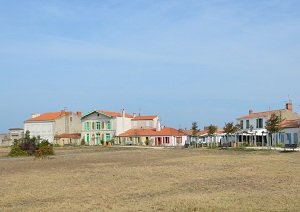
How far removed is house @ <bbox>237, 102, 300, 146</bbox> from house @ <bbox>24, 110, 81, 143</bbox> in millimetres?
38423

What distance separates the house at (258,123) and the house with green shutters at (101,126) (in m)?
25.4

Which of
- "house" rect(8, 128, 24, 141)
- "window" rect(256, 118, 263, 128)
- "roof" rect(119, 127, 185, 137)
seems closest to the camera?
"window" rect(256, 118, 263, 128)

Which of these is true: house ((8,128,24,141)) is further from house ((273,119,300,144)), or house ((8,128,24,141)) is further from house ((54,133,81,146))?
house ((273,119,300,144))

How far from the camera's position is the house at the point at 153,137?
91938 mm

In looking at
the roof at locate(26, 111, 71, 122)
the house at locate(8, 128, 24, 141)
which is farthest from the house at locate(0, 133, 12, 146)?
the roof at locate(26, 111, 71, 122)

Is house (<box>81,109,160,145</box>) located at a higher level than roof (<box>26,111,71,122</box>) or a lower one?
lower

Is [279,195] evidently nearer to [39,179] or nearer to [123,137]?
[39,179]

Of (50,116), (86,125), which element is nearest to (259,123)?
(86,125)

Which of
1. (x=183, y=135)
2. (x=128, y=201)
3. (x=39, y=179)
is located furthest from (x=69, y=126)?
(x=128, y=201)

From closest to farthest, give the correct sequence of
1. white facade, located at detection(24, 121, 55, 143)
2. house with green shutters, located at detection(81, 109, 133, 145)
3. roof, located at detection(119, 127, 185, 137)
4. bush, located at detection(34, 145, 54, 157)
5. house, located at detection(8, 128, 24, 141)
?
bush, located at detection(34, 145, 54, 157), roof, located at detection(119, 127, 185, 137), house with green shutters, located at detection(81, 109, 133, 145), white facade, located at detection(24, 121, 55, 143), house, located at detection(8, 128, 24, 141)

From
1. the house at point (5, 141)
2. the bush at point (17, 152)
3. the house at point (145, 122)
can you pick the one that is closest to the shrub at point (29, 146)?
the bush at point (17, 152)

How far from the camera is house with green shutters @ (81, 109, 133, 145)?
9562cm

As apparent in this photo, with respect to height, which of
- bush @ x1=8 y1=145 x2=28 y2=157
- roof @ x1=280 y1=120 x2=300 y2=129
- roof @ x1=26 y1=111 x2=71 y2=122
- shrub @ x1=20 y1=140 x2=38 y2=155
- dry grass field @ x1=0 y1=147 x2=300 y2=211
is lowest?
dry grass field @ x1=0 y1=147 x2=300 y2=211

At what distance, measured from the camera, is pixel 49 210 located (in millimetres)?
13789
